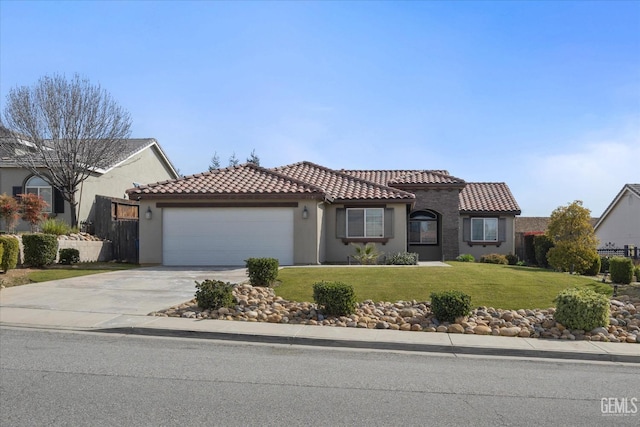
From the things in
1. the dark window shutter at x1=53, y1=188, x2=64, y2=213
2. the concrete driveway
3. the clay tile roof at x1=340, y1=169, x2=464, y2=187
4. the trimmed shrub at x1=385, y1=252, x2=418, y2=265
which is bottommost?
the concrete driveway

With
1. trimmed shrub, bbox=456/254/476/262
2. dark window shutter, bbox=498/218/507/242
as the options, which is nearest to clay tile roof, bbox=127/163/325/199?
trimmed shrub, bbox=456/254/476/262

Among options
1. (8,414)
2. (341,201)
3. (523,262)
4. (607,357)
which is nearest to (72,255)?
(341,201)

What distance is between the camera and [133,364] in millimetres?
8297

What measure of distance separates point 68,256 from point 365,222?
11.9 m

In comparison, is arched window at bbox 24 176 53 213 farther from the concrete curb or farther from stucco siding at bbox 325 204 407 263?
the concrete curb

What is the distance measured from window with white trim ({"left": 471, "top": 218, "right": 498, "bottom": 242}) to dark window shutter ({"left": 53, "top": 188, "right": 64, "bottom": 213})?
21205mm

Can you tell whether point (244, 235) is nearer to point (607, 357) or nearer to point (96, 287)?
point (96, 287)

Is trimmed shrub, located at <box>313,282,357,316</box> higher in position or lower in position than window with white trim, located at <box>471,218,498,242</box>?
lower

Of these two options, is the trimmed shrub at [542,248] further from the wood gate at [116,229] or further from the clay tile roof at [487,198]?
the wood gate at [116,229]

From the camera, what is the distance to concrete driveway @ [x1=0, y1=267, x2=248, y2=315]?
1315 cm

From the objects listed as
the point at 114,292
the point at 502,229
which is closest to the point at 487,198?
the point at 502,229

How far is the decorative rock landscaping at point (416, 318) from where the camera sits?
1156 centimetres

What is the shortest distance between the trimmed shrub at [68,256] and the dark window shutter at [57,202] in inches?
237

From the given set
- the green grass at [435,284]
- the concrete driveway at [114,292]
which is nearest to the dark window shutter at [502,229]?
the green grass at [435,284]
